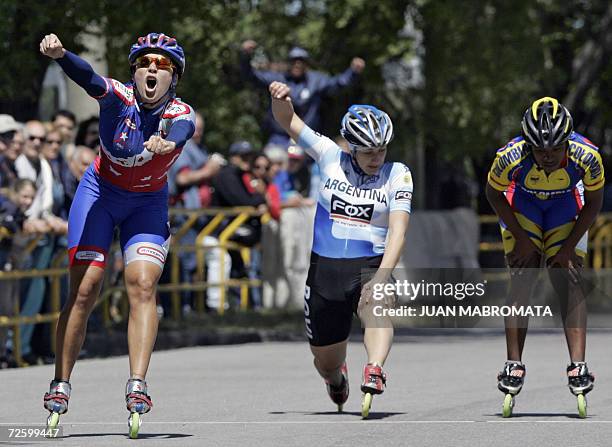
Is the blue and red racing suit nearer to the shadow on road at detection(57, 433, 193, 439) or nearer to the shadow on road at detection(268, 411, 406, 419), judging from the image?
the shadow on road at detection(57, 433, 193, 439)

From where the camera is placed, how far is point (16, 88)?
57.8ft

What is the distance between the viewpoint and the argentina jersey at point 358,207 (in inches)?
418

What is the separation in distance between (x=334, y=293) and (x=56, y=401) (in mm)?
1968

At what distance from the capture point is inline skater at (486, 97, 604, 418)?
10.5 meters

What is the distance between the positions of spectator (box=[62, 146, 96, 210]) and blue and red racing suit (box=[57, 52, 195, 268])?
19.4 ft

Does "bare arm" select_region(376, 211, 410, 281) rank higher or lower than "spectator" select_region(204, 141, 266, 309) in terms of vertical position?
lower

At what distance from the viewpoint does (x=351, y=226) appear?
10.6 m

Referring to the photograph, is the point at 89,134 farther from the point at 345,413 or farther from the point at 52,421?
the point at 52,421

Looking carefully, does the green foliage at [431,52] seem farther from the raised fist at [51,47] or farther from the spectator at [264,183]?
the raised fist at [51,47]

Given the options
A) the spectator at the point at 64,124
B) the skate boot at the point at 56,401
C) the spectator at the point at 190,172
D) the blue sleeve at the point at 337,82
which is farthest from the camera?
the blue sleeve at the point at 337,82

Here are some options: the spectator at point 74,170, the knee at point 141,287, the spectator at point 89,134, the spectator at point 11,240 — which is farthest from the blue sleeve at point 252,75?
the knee at point 141,287

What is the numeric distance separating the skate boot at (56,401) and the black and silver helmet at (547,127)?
311 centimetres

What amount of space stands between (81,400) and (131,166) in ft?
8.79

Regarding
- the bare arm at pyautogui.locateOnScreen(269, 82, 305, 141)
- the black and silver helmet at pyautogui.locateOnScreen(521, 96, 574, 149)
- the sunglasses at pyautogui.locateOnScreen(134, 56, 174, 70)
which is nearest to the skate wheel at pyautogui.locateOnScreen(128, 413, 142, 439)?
the sunglasses at pyautogui.locateOnScreen(134, 56, 174, 70)
